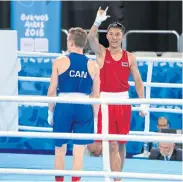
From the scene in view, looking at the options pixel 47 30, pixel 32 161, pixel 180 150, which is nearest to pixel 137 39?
pixel 47 30

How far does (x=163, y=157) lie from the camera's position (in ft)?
26.3

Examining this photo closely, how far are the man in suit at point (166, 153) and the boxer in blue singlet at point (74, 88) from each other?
241 centimetres

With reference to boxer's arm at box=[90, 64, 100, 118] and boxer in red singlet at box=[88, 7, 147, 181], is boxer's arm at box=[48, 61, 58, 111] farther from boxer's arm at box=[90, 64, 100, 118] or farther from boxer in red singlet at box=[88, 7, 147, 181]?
boxer in red singlet at box=[88, 7, 147, 181]

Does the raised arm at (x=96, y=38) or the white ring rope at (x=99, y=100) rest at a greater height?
the raised arm at (x=96, y=38)

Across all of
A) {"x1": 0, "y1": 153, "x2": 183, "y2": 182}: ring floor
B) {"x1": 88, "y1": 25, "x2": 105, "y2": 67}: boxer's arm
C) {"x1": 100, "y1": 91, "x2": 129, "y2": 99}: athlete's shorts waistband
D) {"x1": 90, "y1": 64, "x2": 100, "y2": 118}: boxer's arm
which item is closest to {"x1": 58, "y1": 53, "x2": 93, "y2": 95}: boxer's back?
{"x1": 90, "y1": 64, "x2": 100, "y2": 118}: boxer's arm

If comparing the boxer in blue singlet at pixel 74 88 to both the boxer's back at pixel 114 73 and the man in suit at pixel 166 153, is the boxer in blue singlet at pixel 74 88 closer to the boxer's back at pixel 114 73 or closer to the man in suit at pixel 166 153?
the boxer's back at pixel 114 73

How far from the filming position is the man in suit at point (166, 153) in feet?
26.0

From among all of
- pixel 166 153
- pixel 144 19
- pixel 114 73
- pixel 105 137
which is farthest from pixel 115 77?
pixel 144 19

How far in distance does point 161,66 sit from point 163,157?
5.10 ft

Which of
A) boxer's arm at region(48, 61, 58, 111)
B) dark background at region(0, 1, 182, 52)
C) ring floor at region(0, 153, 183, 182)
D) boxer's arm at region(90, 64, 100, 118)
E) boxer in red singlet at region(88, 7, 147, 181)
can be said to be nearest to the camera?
boxer's arm at region(48, 61, 58, 111)

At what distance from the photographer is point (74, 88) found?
5555mm

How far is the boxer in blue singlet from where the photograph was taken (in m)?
5.52

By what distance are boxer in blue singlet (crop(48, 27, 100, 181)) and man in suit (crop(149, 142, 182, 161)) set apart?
2.41 meters

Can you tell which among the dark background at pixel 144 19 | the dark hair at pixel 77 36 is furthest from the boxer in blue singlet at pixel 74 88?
the dark background at pixel 144 19
